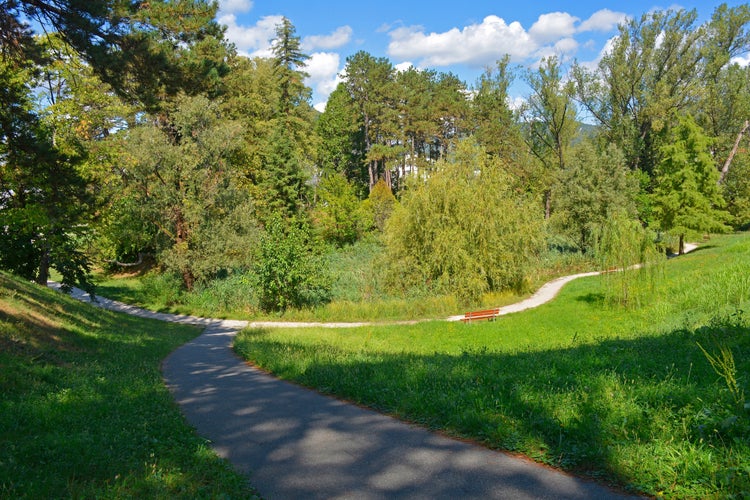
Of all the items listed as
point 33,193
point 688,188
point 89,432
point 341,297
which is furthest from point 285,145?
point 89,432

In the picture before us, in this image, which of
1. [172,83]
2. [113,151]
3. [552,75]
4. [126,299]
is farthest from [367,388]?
[552,75]

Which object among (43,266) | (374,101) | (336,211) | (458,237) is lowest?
(43,266)

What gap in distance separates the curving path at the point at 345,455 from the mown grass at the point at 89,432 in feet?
1.28

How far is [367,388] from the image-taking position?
7027 millimetres

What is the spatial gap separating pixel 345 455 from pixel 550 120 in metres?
54.3

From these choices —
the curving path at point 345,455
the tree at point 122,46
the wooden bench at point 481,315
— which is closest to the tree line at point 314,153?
the tree at point 122,46

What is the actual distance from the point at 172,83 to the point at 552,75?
47454mm

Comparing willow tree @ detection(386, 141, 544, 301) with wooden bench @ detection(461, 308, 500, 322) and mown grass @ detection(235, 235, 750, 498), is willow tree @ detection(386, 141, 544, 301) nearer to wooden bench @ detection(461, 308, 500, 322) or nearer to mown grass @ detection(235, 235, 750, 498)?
wooden bench @ detection(461, 308, 500, 322)

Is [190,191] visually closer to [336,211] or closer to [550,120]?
[336,211]

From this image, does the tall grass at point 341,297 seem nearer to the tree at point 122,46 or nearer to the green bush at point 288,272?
the green bush at point 288,272

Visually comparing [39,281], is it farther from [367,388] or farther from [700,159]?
[700,159]

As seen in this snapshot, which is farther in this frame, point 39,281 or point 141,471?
point 39,281

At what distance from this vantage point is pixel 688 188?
3228cm

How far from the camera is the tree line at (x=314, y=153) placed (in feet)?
43.1
